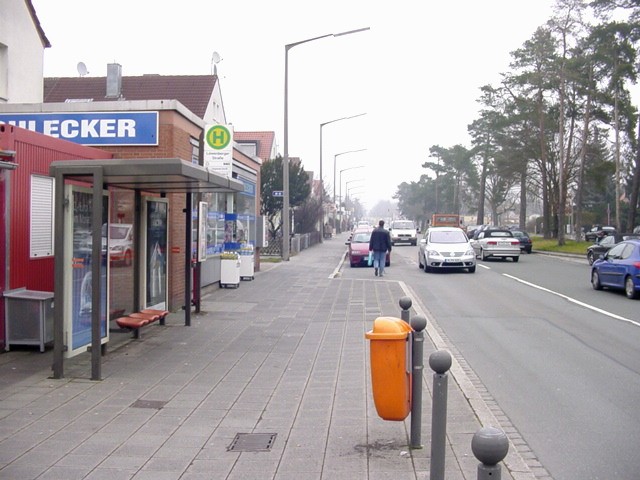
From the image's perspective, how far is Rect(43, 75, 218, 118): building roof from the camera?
124 ft

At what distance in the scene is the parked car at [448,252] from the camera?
2595 centimetres

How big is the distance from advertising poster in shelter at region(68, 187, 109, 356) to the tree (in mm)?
32527

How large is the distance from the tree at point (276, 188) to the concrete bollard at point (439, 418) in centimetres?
3669

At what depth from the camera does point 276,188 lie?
44.0 m

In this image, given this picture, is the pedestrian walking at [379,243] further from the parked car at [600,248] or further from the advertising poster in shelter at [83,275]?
the advertising poster in shelter at [83,275]

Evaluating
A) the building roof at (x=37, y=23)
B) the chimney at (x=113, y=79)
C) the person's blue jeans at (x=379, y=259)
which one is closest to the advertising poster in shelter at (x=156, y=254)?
the person's blue jeans at (x=379, y=259)

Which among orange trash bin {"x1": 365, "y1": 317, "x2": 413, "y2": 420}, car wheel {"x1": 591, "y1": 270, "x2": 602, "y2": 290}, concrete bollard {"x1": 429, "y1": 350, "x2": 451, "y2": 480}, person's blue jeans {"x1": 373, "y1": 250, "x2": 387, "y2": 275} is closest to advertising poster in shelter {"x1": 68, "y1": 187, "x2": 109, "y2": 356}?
orange trash bin {"x1": 365, "y1": 317, "x2": 413, "y2": 420}

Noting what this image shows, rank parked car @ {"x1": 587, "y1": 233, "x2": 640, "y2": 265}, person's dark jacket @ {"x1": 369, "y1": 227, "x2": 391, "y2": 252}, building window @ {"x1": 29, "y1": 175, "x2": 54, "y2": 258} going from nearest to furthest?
building window @ {"x1": 29, "y1": 175, "x2": 54, "y2": 258}, person's dark jacket @ {"x1": 369, "y1": 227, "x2": 391, "y2": 252}, parked car @ {"x1": 587, "y1": 233, "x2": 640, "y2": 265}

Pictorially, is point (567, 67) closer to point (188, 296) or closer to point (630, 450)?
point (188, 296)

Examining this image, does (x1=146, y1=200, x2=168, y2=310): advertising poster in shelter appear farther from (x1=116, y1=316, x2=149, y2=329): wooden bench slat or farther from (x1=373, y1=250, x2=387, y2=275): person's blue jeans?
(x1=373, y1=250, x2=387, y2=275): person's blue jeans

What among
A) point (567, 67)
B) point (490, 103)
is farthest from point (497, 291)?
point (490, 103)

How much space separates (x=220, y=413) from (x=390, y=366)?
82.5 inches

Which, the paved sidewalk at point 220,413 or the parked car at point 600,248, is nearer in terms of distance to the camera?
the paved sidewalk at point 220,413

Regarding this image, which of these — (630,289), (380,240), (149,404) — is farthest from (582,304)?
(149,404)
